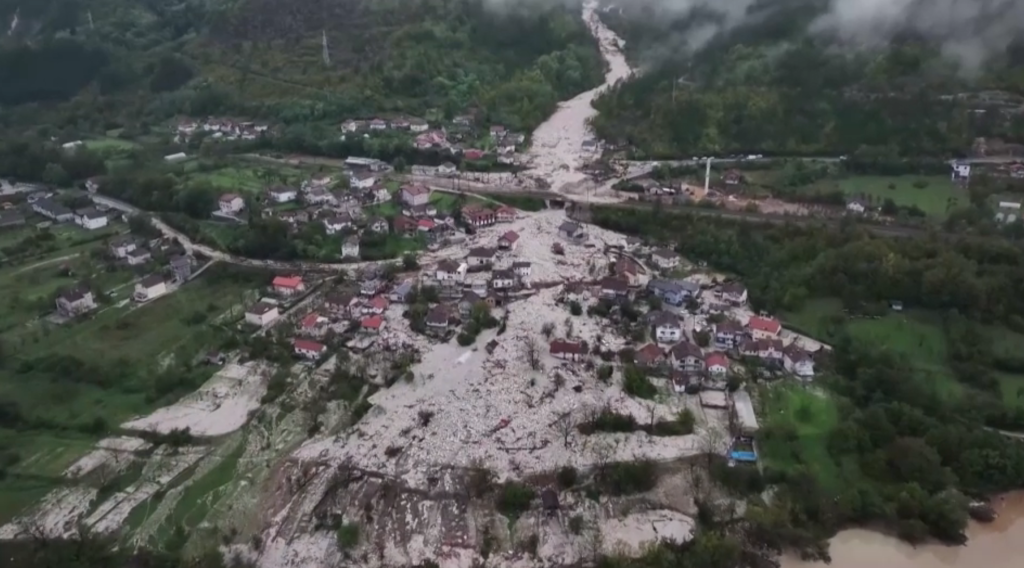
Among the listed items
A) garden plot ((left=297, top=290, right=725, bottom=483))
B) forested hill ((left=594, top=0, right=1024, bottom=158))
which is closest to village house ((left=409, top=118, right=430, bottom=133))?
forested hill ((left=594, top=0, right=1024, bottom=158))

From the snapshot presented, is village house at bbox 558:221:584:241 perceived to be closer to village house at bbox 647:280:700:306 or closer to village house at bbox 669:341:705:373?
village house at bbox 647:280:700:306

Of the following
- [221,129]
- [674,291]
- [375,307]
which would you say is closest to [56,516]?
[375,307]

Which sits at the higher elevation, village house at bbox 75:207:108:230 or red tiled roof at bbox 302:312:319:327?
village house at bbox 75:207:108:230

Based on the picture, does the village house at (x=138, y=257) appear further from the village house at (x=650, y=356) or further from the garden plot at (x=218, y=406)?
the village house at (x=650, y=356)

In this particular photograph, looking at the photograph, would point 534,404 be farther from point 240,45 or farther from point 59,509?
point 240,45

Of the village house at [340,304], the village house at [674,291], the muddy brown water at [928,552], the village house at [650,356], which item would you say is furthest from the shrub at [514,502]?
the village house at [674,291]

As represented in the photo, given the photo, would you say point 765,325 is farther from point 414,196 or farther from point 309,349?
point 414,196
